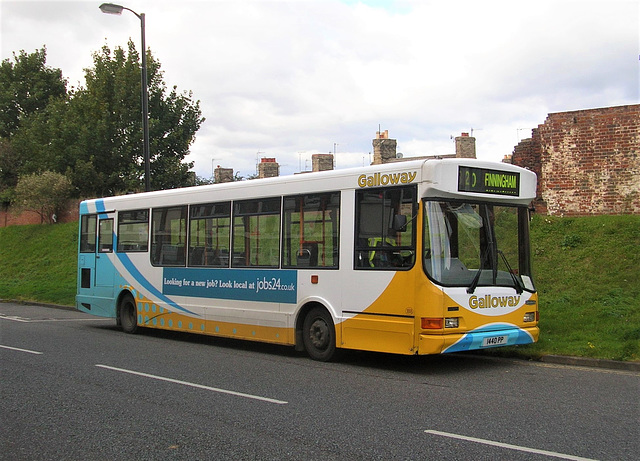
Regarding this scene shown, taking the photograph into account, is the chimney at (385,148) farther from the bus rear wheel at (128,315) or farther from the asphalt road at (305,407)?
the asphalt road at (305,407)

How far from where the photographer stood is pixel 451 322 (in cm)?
977

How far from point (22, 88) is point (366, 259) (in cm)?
4656

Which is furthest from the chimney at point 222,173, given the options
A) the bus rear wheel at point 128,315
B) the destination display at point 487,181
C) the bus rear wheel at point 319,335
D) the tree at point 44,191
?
the destination display at point 487,181

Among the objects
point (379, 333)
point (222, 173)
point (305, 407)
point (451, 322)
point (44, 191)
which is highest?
point (222, 173)

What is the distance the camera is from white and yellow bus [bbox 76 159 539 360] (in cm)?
987

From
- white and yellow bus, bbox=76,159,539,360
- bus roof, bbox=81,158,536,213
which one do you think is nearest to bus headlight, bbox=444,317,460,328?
white and yellow bus, bbox=76,159,539,360

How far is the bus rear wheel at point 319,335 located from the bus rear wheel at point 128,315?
5.78 m

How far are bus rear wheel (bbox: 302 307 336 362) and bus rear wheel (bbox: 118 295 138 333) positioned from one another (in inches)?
228

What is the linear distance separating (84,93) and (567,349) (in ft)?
101

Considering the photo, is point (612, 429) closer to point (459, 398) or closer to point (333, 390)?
point (459, 398)

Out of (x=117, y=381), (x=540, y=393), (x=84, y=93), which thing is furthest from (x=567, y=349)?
(x=84, y=93)

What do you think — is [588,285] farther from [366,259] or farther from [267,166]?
[267,166]

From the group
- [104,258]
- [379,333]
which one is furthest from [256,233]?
[104,258]

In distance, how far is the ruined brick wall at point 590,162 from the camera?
16359 mm
